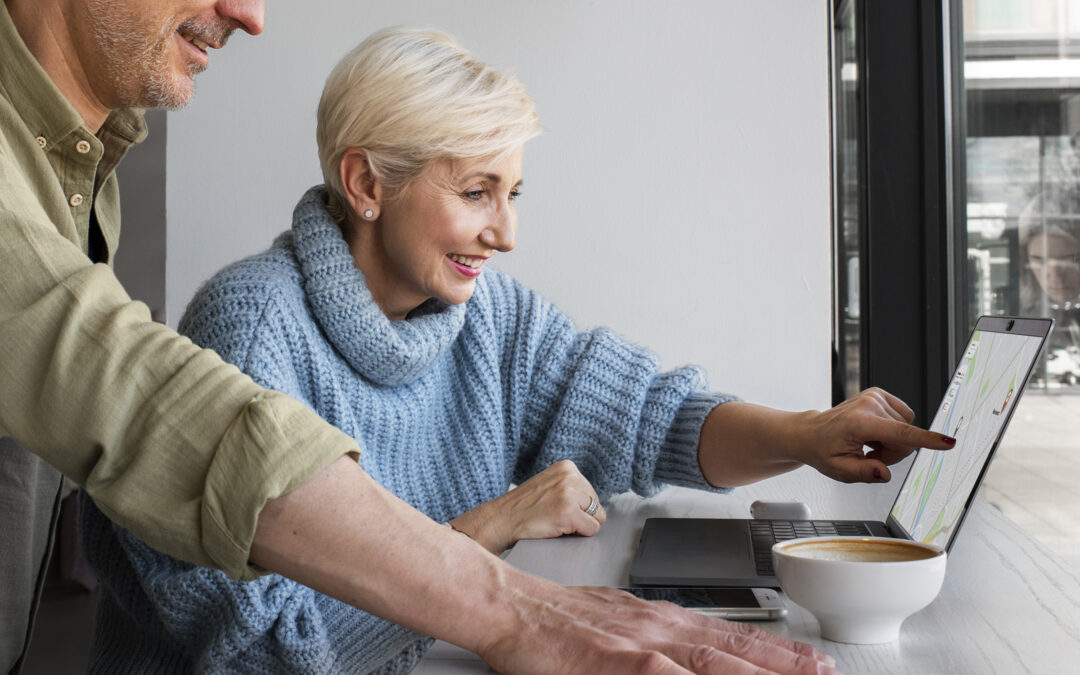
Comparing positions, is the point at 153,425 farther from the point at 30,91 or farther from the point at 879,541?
the point at 30,91

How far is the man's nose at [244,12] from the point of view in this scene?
3.79ft

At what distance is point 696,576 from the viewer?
2.69 feet

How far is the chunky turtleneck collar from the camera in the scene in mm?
1142

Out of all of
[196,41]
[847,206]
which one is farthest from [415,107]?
[847,206]

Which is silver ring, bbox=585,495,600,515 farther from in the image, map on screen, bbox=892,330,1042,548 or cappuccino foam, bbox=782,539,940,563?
cappuccino foam, bbox=782,539,940,563

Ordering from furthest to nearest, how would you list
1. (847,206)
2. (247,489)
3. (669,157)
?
(847,206) → (669,157) → (247,489)

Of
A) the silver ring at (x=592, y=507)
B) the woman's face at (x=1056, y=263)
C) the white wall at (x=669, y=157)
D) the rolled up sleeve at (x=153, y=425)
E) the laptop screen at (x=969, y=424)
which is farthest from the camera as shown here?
the white wall at (x=669, y=157)

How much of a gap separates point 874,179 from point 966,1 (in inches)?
12.9

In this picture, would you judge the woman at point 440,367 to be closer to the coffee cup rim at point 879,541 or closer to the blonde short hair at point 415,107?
the blonde short hair at point 415,107

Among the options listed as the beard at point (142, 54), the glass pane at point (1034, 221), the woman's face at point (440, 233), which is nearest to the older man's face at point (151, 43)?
the beard at point (142, 54)

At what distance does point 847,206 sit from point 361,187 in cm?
112

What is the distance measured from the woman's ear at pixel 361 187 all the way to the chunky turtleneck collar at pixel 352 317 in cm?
4

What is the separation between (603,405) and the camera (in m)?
Answer: 1.32

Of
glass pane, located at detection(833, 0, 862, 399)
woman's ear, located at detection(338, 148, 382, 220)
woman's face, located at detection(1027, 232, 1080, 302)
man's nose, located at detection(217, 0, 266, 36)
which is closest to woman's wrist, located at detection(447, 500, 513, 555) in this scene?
woman's ear, located at detection(338, 148, 382, 220)
